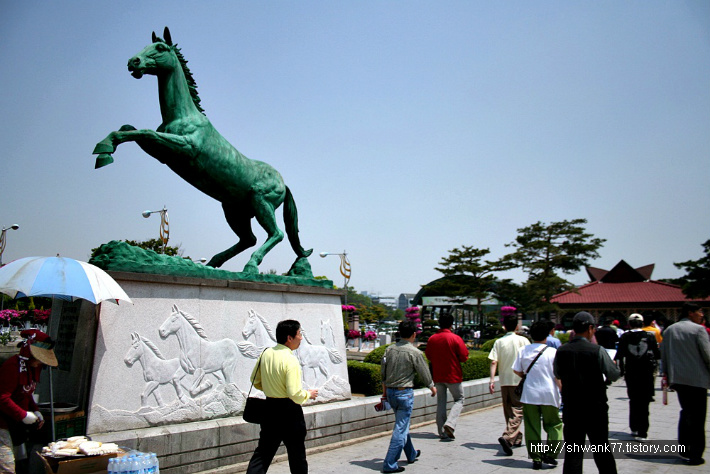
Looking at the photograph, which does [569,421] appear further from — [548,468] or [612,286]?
[612,286]

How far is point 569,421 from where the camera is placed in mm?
4512

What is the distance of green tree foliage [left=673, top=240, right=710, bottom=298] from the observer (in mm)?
27859

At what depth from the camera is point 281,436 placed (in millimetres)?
3869

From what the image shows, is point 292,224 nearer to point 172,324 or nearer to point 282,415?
point 172,324

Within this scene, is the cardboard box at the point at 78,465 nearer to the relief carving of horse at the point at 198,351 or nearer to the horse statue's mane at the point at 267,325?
the relief carving of horse at the point at 198,351

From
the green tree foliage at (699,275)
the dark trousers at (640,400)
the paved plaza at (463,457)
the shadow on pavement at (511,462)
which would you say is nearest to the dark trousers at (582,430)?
the paved plaza at (463,457)

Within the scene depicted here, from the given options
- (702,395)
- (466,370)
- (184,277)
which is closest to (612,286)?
(466,370)

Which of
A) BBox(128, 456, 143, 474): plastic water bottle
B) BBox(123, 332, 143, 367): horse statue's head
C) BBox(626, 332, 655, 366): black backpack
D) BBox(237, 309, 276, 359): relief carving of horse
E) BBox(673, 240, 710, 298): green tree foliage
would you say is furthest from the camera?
BBox(673, 240, 710, 298): green tree foliage

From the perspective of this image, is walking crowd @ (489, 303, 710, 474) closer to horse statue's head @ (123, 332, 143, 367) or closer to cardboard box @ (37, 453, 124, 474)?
cardboard box @ (37, 453, 124, 474)

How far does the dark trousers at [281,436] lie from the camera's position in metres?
3.83

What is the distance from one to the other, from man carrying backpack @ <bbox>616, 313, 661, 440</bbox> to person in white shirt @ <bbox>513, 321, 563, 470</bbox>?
213cm

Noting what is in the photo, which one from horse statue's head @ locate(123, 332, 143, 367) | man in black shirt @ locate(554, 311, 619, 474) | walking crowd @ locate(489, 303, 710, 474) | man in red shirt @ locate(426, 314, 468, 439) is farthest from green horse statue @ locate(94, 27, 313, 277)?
man in black shirt @ locate(554, 311, 619, 474)

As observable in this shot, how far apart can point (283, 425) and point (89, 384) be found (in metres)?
1.99

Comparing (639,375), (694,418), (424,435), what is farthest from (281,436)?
(639,375)
